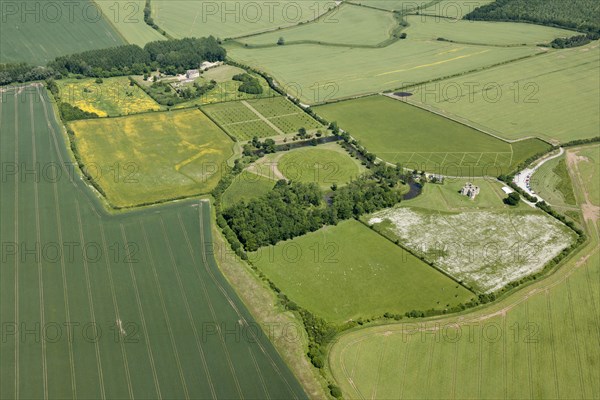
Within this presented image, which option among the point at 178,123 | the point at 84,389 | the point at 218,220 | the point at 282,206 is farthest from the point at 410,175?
the point at 84,389

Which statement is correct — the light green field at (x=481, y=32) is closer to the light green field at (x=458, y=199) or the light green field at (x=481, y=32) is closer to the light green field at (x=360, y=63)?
the light green field at (x=360, y=63)

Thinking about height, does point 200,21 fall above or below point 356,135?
above

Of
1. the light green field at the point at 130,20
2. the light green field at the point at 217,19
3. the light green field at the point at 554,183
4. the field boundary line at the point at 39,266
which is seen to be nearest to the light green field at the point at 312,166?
the light green field at the point at 554,183

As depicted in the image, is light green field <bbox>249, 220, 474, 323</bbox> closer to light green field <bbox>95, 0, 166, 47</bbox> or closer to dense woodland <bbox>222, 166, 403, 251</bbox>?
dense woodland <bbox>222, 166, 403, 251</bbox>

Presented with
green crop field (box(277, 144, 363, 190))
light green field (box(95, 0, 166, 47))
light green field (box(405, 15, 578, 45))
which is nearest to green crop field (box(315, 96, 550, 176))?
green crop field (box(277, 144, 363, 190))

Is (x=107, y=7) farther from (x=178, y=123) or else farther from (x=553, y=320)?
(x=553, y=320)

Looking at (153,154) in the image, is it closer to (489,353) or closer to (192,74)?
(192,74)
